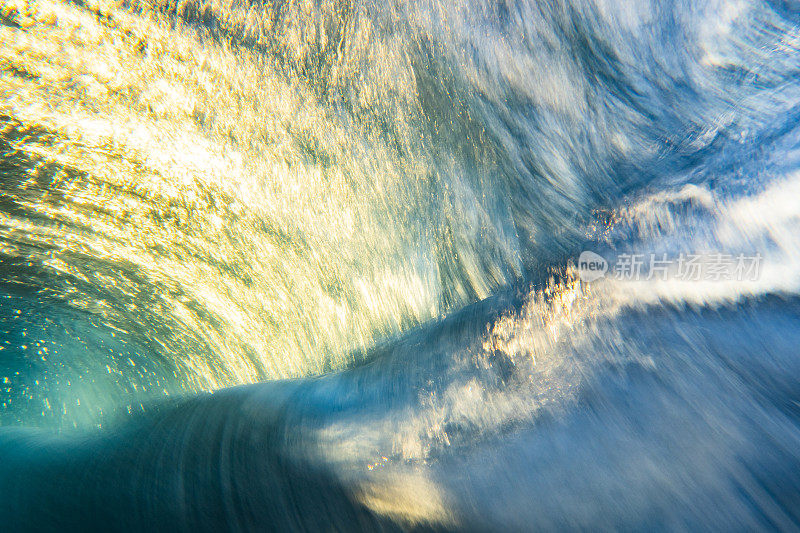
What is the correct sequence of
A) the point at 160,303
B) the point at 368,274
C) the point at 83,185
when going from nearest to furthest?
1. the point at 368,274
2. the point at 83,185
3. the point at 160,303

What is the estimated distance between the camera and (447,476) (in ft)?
3.53

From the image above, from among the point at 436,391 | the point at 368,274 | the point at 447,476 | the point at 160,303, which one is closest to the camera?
the point at 447,476

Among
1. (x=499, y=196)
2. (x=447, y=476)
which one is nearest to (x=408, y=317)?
(x=499, y=196)

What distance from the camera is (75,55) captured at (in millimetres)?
1626

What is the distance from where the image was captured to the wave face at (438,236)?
0.96m

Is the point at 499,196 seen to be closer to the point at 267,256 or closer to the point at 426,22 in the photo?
the point at 426,22

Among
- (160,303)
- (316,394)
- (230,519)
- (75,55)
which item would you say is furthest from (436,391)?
(160,303)

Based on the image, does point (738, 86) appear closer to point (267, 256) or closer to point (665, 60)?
point (665, 60)

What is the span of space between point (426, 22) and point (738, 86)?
904 mm

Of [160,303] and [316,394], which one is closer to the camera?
[316,394]

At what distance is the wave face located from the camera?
961mm

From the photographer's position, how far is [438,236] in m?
1.68

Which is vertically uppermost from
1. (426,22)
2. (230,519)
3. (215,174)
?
(426,22)

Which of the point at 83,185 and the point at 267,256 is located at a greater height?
the point at 83,185
